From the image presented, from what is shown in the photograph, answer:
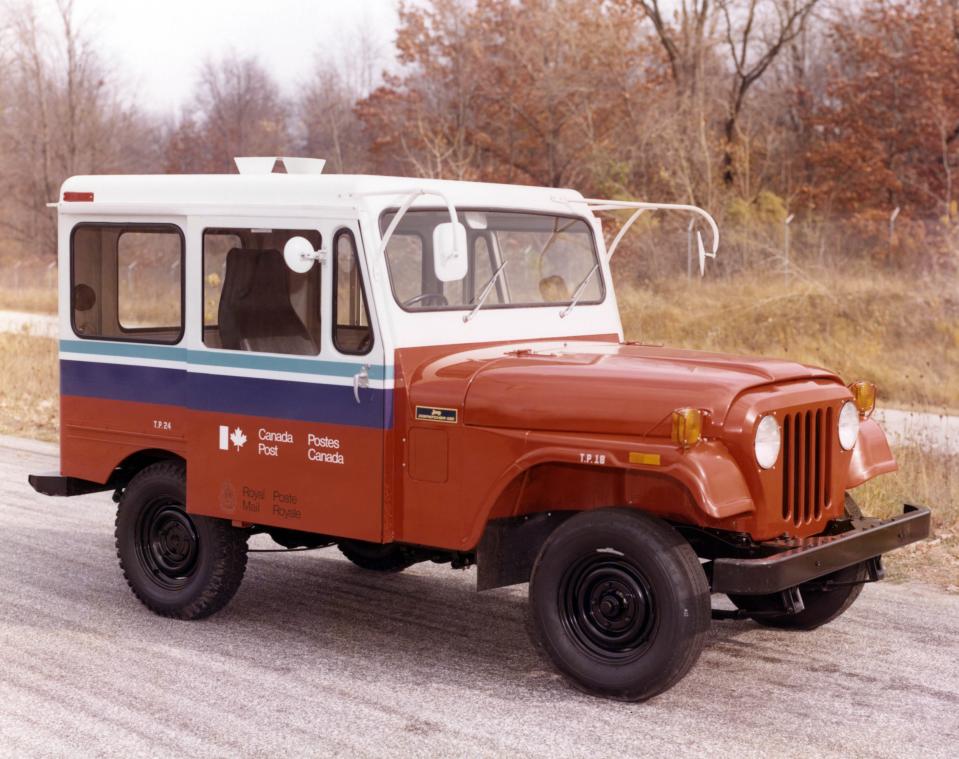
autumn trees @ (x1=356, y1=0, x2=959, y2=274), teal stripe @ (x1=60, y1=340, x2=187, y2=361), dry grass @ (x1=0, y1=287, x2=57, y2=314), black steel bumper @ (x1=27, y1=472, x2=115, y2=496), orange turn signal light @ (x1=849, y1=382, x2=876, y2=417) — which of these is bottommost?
black steel bumper @ (x1=27, y1=472, x2=115, y2=496)

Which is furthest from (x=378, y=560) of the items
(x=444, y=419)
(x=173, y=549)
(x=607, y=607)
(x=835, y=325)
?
(x=835, y=325)

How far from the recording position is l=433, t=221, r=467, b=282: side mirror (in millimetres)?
5535

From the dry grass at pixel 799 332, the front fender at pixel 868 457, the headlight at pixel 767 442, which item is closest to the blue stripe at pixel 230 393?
the headlight at pixel 767 442

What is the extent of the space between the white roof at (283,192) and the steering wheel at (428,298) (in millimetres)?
429

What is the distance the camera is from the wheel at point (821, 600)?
6082 mm

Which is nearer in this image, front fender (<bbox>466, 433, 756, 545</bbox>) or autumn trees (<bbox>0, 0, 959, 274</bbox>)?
front fender (<bbox>466, 433, 756, 545</bbox>)

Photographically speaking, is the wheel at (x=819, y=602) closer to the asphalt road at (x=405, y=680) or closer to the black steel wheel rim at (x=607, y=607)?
the asphalt road at (x=405, y=680)

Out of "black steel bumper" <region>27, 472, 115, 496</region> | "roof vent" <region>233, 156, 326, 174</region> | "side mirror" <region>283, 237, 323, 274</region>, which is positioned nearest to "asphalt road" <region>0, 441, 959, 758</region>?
"black steel bumper" <region>27, 472, 115, 496</region>

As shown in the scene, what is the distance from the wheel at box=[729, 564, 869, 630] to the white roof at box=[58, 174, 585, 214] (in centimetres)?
229

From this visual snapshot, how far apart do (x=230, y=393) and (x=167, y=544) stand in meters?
1.02

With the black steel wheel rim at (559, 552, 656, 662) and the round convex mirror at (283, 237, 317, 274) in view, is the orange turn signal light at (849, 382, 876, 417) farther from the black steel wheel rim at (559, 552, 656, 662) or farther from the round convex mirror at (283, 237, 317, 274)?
the round convex mirror at (283, 237, 317, 274)

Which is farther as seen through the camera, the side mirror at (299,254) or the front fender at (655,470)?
the side mirror at (299,254)

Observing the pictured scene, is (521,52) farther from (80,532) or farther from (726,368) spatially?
(726,368)

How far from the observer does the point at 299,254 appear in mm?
5965
